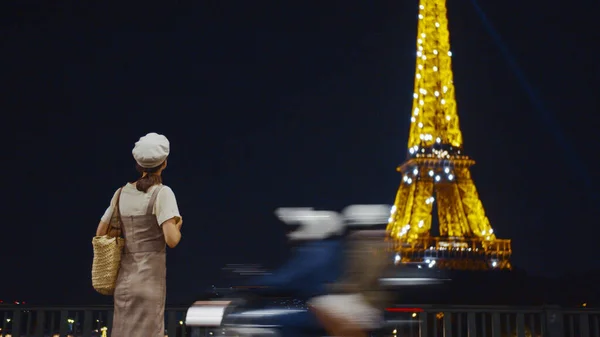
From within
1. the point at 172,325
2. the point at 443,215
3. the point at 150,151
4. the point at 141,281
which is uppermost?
the point at 443,215

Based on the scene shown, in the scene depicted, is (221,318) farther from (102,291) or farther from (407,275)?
(407,275)

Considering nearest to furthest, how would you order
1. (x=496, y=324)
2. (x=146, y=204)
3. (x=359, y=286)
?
(x=146, y=204) < (x=359, y=286) < (x=496, y=324)

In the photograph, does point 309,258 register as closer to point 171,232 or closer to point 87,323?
point 171,232

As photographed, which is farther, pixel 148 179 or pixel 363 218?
pixel 363 218

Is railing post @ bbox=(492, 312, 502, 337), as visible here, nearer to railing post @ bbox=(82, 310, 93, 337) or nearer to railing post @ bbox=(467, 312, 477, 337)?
railing post @ bbox=(467, 312, 477, 337)

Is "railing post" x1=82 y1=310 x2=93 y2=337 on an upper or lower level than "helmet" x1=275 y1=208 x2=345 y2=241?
lower

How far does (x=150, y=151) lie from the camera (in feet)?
12.7

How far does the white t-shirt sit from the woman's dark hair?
2cm

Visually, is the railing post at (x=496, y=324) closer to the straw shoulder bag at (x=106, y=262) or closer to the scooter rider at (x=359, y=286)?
the scooter rider at (x=359, y=286)

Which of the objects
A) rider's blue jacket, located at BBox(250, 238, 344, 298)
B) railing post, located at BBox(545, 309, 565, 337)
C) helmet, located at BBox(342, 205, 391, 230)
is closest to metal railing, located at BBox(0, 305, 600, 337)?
railing post, located at BBox(545, 309, 565, 337)

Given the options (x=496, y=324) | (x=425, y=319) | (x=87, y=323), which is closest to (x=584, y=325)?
(x=496, y=324)

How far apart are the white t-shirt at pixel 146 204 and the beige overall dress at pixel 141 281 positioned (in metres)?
0.03

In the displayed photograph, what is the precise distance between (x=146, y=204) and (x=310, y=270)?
0.94 m

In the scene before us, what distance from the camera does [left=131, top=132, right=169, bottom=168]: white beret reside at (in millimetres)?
3881
